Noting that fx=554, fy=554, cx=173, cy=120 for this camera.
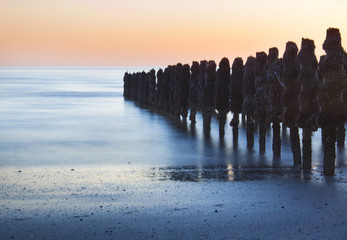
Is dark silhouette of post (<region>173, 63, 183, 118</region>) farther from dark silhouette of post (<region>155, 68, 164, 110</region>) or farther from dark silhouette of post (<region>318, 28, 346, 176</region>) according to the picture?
dark silhouette of post (<region>318, 28, 346, 176</region>)

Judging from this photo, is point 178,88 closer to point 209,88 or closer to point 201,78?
point 201,78

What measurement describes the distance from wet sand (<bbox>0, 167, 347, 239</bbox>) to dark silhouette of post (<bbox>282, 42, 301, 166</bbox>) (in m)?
1.47

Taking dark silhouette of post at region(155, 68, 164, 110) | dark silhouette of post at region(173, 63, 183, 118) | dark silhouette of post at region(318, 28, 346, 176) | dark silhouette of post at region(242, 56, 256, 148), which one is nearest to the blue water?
dark silhouette of post at region(173, 63, 183, 118)

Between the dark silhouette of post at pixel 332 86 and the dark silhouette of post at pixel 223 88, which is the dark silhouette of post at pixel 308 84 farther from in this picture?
the dark silhouette of post at pixel 223 88

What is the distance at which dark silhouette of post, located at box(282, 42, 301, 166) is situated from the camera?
48.1 ft

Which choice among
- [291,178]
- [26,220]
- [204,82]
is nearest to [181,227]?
[26,220]

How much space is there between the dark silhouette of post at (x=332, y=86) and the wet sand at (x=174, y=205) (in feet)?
4.23

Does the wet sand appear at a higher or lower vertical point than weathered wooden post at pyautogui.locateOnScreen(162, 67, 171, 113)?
lower

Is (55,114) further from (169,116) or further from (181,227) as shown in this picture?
(181,227)

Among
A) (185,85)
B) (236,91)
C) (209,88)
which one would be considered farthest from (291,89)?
→ (185,85)

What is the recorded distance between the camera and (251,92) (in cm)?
1809

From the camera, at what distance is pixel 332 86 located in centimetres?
1311

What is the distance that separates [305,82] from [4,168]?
8388 millimetres

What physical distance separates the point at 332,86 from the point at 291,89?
1.71m
